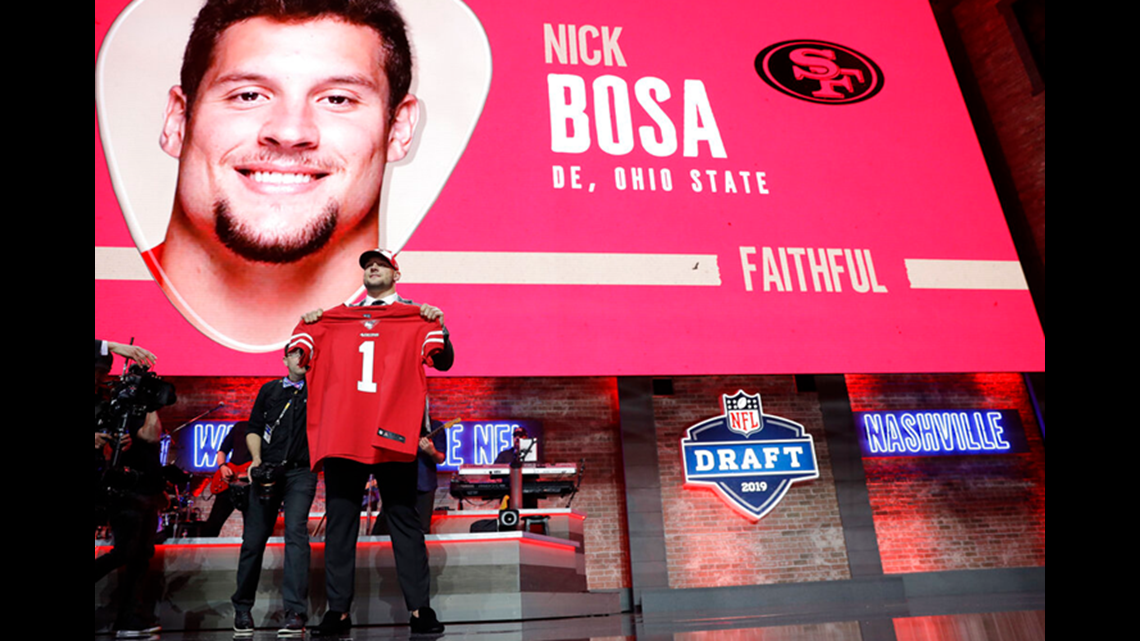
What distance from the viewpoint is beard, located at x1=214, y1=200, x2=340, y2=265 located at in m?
4.47

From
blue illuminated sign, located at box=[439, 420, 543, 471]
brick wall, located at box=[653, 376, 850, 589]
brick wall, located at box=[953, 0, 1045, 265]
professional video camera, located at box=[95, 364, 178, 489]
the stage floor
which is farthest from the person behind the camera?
brick wall, located at box=[953, 0, 1045, 265]

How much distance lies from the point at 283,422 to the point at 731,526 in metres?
4.60

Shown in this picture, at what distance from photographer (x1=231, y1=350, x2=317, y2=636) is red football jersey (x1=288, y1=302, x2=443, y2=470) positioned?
199 millimetres

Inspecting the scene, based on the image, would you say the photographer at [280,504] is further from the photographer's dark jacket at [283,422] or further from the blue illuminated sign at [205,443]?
the blue illuminated sign at [205,443]

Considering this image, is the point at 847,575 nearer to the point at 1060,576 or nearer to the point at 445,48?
the point at 1060,576

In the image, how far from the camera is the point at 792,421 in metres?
6.70

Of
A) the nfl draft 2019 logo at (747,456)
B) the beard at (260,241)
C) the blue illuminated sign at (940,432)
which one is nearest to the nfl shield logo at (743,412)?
the nfl draft 2019 logo at (747,456)

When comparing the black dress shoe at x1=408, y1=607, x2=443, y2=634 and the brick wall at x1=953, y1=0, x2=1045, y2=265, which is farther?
the brick wall at x1=953, y1=0, x2=1045, y2=265

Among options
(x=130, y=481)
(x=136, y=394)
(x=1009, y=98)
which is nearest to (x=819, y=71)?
(x=1009, y=98)

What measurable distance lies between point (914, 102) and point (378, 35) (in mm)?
4446

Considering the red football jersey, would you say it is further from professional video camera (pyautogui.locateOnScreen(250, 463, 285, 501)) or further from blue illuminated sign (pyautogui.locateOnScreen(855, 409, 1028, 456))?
blue illuminated sign (pyautogui.locateOnScreen(855, 409, 1028, 456))

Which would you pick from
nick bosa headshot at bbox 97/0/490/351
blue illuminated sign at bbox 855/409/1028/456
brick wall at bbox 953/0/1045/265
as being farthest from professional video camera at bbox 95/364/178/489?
brick wall at bbox 953/0/1045/265

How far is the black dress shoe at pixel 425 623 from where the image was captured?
246cm
